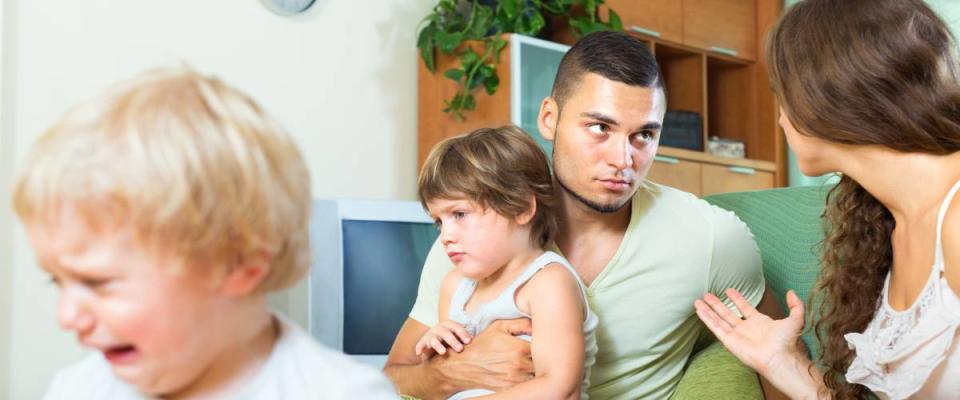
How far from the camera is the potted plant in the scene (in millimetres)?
3969

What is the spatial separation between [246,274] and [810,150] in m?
0.99

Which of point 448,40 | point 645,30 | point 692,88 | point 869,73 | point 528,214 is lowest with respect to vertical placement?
point 528,214

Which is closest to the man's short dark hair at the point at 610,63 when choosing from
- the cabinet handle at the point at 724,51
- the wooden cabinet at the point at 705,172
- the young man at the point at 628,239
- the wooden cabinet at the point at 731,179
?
the young man at the point at 628,239

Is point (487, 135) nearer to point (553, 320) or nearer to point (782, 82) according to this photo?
point (553, 320)

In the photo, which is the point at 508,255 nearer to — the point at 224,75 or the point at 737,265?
the point at 737,265

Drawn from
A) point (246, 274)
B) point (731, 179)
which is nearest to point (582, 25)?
point (731, 179)

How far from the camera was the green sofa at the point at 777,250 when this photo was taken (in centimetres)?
199

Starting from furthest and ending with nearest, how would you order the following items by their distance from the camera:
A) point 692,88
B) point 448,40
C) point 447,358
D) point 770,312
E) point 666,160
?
point 692,88 < point 666,160 < point 448,40 < point 770,312 < point 447,358

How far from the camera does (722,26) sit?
5562mm

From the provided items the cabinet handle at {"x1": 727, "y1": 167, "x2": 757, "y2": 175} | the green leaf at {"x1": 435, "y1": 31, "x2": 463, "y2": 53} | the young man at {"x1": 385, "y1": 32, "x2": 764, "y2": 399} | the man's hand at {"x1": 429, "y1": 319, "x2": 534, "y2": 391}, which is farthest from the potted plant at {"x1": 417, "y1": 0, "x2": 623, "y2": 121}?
the man's hand at {"x1": 429, "y1": 319, "x2": 534, "y2": 391}

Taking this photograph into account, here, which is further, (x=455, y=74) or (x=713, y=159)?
(x=713, y=159)

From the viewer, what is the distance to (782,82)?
1.55m

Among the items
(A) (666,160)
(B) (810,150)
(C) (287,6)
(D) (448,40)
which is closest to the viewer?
(B) (810,150)

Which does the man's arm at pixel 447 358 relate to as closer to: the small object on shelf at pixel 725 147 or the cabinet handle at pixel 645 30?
the cabinet handle at pixel 645 30
